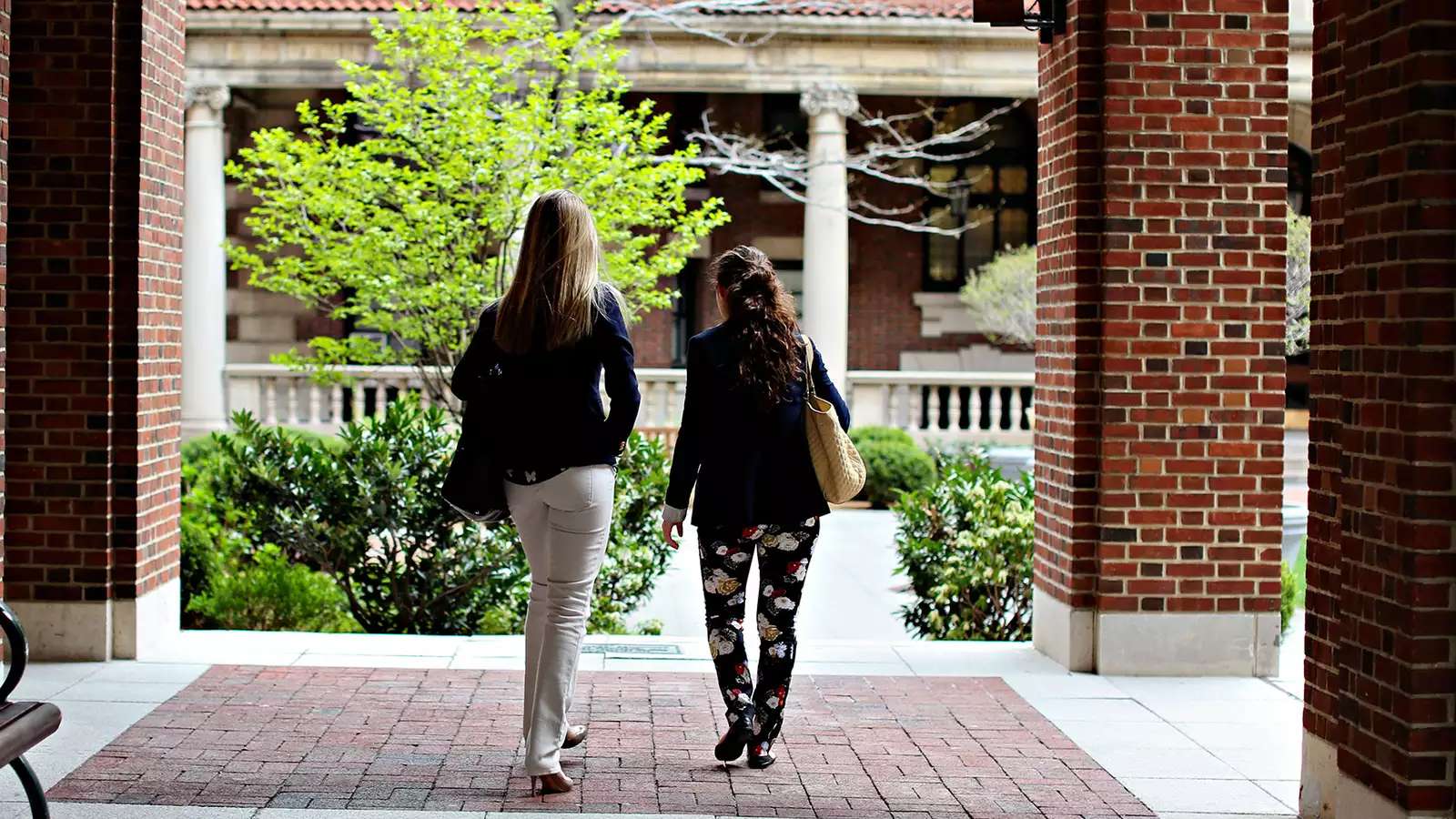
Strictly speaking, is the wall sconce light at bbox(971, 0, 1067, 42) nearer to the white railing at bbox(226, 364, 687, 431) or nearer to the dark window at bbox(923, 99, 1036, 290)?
the white railing at bbox(226, 364, 687, 431)

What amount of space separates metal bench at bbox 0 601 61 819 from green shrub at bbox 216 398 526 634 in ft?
14.4

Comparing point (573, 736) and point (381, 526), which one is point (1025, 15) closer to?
point (573, 736)

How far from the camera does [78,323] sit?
743 cm

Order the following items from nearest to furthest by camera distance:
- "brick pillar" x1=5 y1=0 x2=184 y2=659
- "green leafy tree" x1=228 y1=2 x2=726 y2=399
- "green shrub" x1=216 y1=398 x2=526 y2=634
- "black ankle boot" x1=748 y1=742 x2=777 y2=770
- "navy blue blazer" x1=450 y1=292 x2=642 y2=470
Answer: "navy blue blazer" x1=450 y1=292 x2=642 y2=470
"black ankle boot" x1=748 y1=742 x2=777 y2=770
"brick pillar" x1=5 y1=0 x2=184 y2=659
"green shrub" x1=216 y1=398 x2=526 y2=634
"green leafy tree" x1=228 y1=2 x2=726 y2=399

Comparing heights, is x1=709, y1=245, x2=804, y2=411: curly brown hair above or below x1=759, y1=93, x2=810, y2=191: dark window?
below

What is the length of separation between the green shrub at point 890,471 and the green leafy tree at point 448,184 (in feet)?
24.6

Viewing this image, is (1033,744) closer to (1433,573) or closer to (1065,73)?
(1433,573)

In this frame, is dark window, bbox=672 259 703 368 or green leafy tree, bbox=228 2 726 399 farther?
dark window, bbox=672 259 703 368

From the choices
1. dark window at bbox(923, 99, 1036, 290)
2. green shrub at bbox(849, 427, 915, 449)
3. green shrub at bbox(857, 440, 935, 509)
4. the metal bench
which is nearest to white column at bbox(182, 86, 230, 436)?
green shrub at bbox(849, 427, 915, 449)

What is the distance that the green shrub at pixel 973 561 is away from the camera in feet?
29.6

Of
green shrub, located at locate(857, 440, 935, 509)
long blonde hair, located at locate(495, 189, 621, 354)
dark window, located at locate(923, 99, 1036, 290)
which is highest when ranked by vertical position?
dark window, located at locate(923, 99, 1036, 290)

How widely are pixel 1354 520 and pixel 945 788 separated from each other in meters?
1.78

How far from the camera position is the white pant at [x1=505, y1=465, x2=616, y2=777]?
5.29 meters

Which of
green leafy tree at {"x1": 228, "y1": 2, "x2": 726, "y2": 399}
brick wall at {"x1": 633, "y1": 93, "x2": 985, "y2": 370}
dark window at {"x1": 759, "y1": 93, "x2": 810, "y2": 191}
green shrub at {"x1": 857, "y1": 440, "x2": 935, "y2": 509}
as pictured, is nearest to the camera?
green leafy tree at {"x1": 228, "y1": 2, "x2": 726, "y2": 399}
